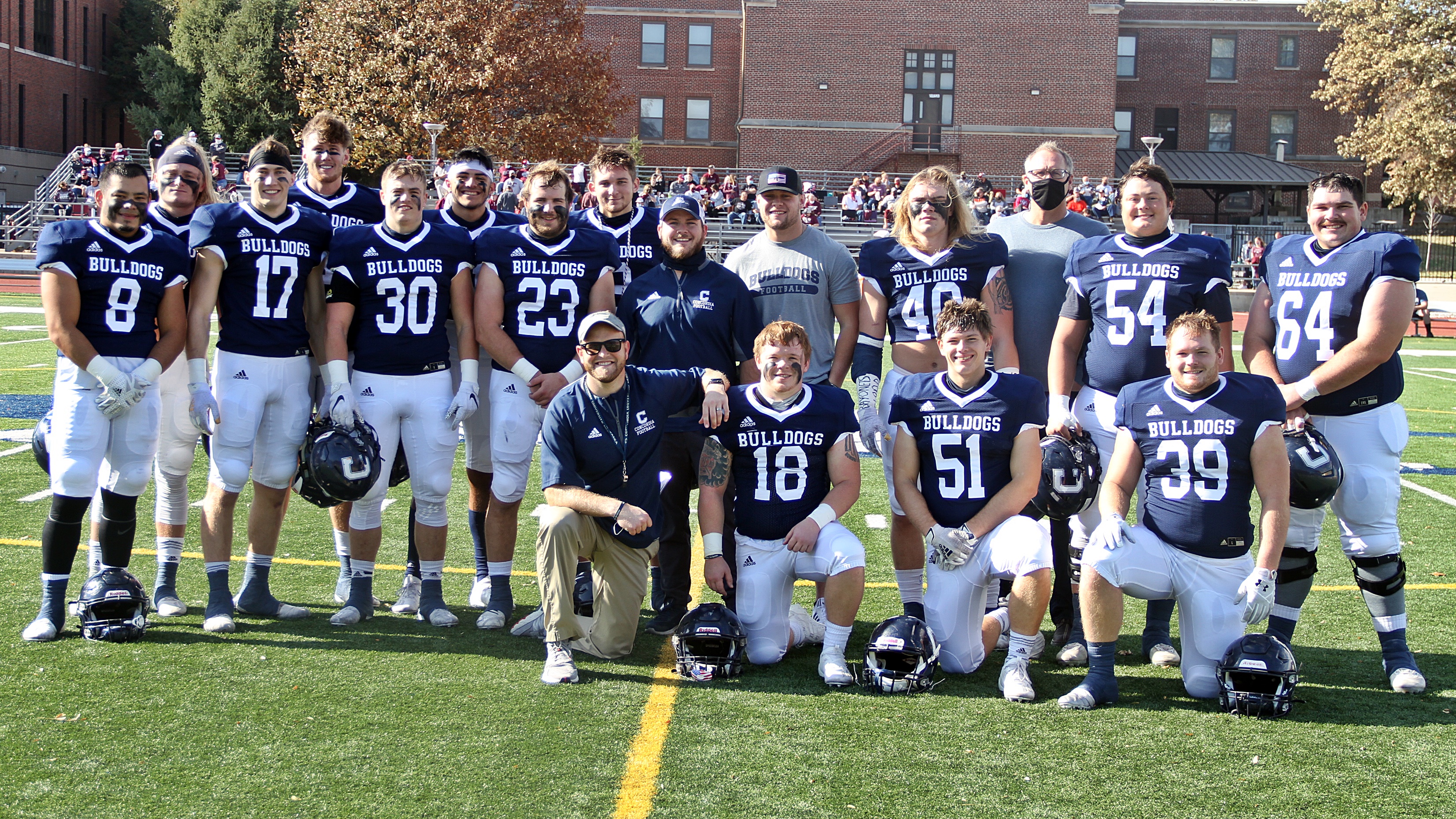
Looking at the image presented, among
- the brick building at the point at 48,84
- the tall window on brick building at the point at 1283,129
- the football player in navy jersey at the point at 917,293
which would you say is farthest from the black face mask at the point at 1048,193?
the tall window on brick building at the point at 1283,129

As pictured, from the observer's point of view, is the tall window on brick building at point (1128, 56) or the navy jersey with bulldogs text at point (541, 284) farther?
the tall window on brick building at point (1128, 56)

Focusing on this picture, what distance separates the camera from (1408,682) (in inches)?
170

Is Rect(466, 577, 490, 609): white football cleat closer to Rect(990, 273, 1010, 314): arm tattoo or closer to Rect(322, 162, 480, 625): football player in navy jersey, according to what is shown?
Rect(322, 162, 480, 625): football player in navy jersey

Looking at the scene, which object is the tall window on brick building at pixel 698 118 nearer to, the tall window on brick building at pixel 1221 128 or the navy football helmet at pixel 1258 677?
the tall window on brick building at pixel 1221 128

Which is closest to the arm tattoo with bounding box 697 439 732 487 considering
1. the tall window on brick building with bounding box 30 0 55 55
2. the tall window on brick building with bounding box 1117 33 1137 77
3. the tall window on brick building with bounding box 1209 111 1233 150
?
the tall window on brick building with bounding box 30 0 55 55

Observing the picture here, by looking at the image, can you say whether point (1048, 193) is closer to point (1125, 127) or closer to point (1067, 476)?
point (1067, 476)

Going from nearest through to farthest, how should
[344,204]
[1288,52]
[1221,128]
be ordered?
[344,204] < [1288,52] < [1221,128]

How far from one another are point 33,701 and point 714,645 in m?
2.32

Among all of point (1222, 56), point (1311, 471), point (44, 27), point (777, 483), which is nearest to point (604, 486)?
point (777, 483)

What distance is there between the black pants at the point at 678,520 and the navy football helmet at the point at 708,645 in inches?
27.5

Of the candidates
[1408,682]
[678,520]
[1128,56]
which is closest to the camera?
[1408,682]

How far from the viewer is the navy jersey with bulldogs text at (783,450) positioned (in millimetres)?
4664

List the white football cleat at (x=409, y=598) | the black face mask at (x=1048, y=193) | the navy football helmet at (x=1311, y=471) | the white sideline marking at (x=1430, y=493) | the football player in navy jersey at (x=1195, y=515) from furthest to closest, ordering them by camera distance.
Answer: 1. the white sideline marking at (x=1430, y=493)
2. the white football cleat at (x=409, y=598)
3. the black face mask at (x=1048, y=193)
4. the navy football helmet at (x=1311, y=471)
5. the football player in navy jersey at (x=1195, y=515)

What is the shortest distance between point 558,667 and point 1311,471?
112 inches
